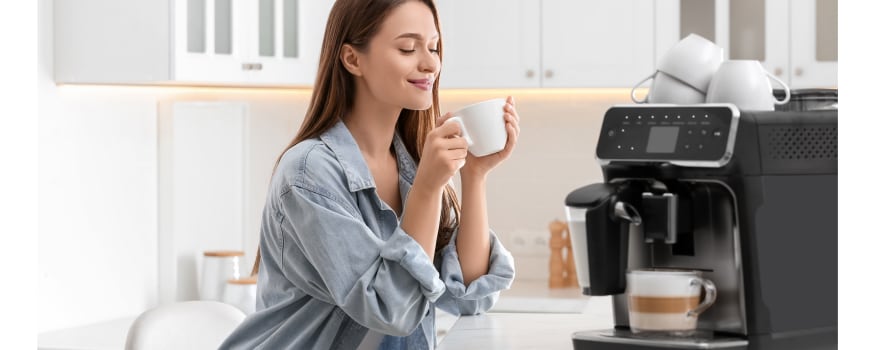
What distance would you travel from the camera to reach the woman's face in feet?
4.41

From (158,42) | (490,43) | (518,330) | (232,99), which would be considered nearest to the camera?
(518,330)

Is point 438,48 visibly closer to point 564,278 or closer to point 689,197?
point 689,197

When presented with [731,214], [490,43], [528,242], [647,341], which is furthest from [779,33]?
[647,341]

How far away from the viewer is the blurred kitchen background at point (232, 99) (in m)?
3.03

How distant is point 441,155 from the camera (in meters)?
1.27

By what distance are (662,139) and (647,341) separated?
25 cm

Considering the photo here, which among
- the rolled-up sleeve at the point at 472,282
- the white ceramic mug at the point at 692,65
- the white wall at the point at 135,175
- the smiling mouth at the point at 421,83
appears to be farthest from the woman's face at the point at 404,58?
the white wall at the point at 135,175

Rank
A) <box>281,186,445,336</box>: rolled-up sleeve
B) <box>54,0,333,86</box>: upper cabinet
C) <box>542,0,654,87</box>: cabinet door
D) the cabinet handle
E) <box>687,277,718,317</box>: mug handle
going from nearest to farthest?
<box>281,186,445,336</box>: rolled-up sleeve
<box>687,277,718,317</box>: mug handle
<box>54,0,333,86</box>: upper cabinet
the cabinet handle
<box>542,0,654,87</box>: cabinet door

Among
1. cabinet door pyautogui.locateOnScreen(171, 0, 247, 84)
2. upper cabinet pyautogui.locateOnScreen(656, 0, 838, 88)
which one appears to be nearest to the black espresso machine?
cabinet door pyautogui.locateOnScreen(171, 0, 247, 84)

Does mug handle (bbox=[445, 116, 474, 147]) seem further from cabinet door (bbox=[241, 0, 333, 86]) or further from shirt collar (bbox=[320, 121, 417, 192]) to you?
cabinet door (bbox=[241, 0, 333, 86])

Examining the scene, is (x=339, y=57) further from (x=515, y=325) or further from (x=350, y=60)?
(x=515, y=325)

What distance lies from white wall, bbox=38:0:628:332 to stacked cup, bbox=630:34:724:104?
6.69 feet

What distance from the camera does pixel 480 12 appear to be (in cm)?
351
